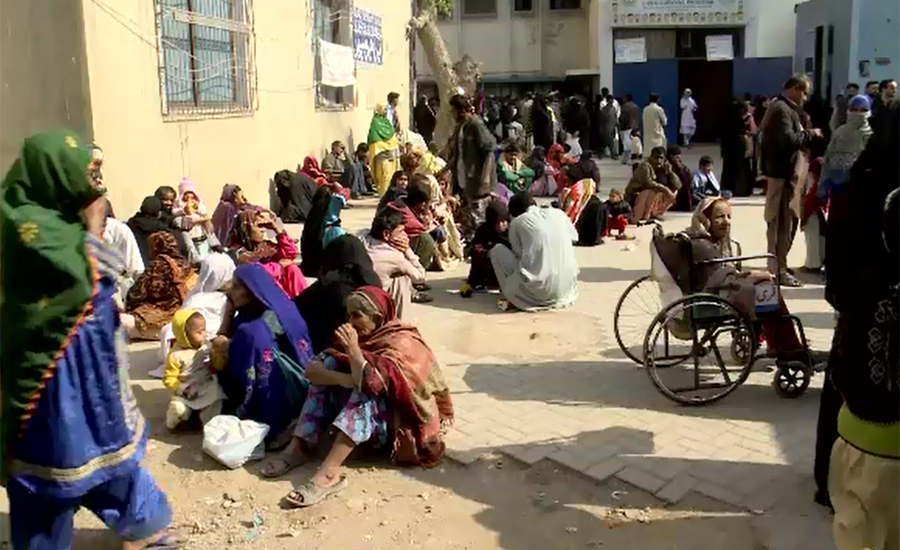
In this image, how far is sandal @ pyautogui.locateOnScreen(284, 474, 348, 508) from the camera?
13.3 ft

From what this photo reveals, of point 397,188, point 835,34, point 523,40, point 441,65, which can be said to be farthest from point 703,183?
point 523,40

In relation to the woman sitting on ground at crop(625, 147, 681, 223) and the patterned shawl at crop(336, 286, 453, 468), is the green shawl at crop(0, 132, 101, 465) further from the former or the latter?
the woman sitting on ground at crop(625, 147, 681, 223)

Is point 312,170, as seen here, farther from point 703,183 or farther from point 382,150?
point 703,183

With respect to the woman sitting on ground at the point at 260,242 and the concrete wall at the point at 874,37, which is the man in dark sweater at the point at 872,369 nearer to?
the woman sitting on ground at the point at 260,242

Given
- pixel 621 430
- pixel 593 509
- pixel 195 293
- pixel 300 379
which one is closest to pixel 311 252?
pixel 195 293

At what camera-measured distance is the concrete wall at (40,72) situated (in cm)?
708

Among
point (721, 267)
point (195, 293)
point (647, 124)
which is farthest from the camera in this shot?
point (647, 124)

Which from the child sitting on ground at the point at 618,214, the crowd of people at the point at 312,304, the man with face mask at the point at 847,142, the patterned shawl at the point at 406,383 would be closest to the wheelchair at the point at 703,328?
the crowd of people at the point at 312,304

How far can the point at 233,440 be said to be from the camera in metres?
4.52

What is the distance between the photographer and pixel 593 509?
4004mm

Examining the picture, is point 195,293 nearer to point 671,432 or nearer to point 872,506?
point 671,432

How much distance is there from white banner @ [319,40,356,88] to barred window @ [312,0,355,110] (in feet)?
0.41

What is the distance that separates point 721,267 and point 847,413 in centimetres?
255

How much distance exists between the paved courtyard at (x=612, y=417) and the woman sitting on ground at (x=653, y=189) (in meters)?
4.18
